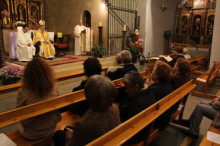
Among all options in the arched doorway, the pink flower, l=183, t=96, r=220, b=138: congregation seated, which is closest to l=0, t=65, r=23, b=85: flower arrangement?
the pink flower

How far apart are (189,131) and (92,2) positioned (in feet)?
28.5

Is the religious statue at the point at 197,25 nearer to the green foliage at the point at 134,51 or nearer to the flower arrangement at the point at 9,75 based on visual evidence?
the green foliage at the point at 134,51

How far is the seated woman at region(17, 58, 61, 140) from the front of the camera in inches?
70.7

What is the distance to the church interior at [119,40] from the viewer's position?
321cm

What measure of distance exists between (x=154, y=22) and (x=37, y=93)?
9.20m

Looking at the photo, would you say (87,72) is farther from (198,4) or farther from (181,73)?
(198,4)

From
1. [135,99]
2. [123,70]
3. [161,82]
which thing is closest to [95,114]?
[135,99]

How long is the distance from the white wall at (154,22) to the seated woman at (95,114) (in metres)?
8.30

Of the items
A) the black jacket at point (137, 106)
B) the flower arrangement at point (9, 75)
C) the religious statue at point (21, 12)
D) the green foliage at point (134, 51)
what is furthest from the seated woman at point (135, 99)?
the religious statue at point (21, 12)

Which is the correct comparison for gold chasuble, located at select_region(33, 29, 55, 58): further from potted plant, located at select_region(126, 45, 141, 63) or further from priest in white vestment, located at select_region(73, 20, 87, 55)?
potted plant, located at select_region(126, 45, 141, 63)

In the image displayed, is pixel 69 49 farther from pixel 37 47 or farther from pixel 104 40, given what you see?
pixel 37 47

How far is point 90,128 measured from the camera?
1361 mm

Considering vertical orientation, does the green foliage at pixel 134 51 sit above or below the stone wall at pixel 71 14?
below

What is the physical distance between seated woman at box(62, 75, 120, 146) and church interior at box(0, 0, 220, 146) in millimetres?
649
